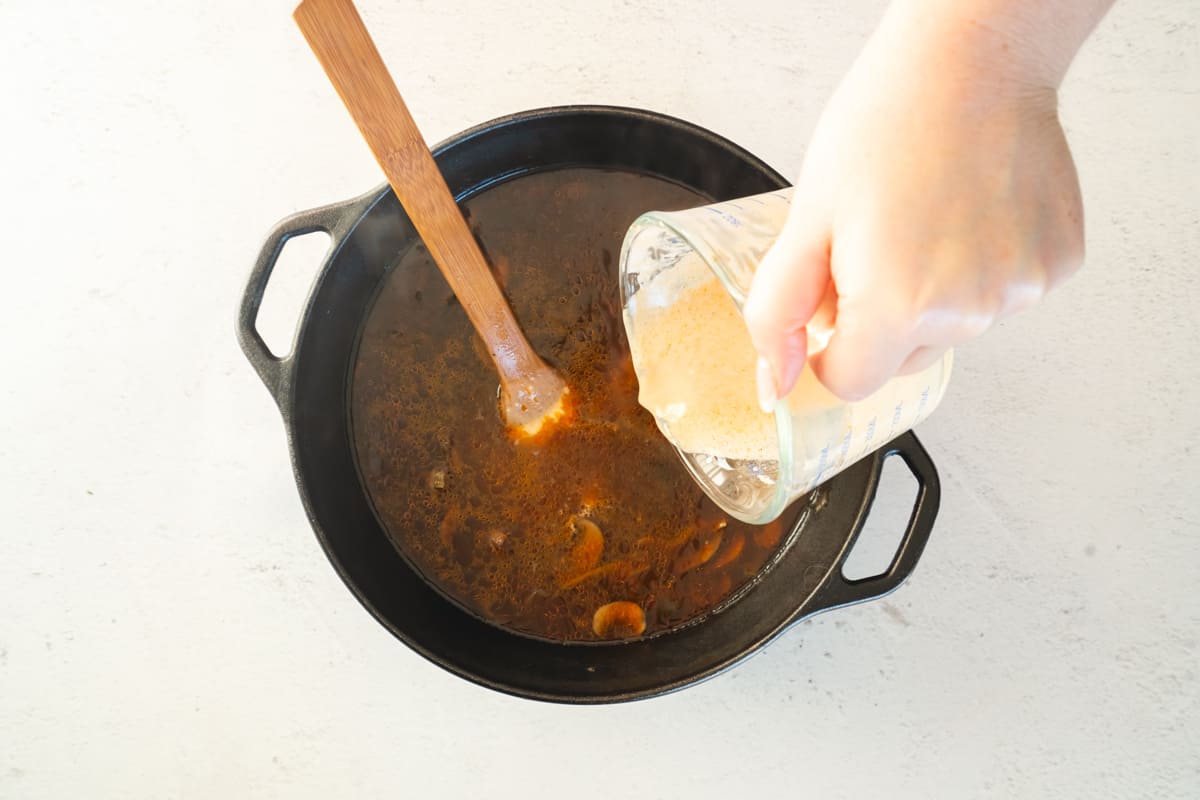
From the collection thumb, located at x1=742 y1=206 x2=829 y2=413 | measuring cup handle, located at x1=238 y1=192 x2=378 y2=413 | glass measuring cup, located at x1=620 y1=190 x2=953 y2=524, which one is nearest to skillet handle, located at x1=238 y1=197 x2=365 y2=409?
measuring cup handle, located at x1=238 y1=192 x2=378 y2=413

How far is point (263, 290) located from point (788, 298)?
456 mm

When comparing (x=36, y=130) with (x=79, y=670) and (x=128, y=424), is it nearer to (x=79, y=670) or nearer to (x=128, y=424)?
(x=128, y=424)

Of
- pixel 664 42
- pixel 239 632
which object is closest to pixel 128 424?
pixel 239 632

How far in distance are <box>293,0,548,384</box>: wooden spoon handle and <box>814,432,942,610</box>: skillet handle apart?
0.31 m

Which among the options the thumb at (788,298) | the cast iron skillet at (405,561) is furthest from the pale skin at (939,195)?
the cast iron skillet at (405,561)

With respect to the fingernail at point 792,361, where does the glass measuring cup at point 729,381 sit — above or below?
below

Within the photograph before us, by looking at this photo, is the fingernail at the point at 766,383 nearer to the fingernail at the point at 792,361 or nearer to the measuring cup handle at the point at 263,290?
the fingernail at the point at 792,361

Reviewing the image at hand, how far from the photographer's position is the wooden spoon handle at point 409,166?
0.48 meters

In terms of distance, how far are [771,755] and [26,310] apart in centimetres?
89

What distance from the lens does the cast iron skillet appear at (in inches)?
25.4

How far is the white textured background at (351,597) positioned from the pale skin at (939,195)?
43cm

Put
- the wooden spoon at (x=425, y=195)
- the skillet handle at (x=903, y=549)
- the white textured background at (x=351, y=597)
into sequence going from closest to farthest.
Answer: the wooden spoon at (x=425, y=195) → the skillet handle at (x=903, y=549) → the white textured background at (x=351, y=597)

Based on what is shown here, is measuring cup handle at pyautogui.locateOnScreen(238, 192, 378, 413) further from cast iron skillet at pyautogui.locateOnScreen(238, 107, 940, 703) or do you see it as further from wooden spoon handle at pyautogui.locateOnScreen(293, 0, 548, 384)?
wooden spoon handle at pyautogui.locateOnScreen(293, 0, 548, 384)

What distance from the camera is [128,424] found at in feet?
2.66
